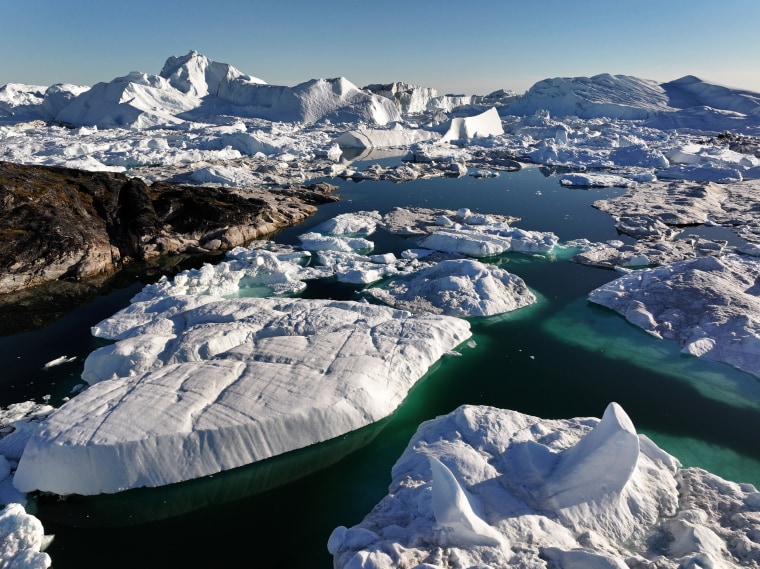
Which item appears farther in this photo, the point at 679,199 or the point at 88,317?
the point at 679,199

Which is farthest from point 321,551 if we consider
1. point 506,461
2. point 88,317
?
point 88,317

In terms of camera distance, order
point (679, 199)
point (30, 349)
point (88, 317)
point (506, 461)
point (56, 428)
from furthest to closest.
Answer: point (679, 199)
point (88, 317)
point (30, 349)
point (56, 428)
point (506, 461)

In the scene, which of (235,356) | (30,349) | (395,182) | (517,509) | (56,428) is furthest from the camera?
(395,182)

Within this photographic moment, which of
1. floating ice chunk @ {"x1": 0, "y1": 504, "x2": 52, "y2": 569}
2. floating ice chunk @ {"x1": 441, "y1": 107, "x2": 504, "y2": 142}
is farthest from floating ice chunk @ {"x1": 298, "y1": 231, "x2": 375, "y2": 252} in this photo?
floating ice chunk @ {"x1": 441, "y1": 107, "x2": 504, "y2": 142}

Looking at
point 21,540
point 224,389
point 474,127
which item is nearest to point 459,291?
point 224,389

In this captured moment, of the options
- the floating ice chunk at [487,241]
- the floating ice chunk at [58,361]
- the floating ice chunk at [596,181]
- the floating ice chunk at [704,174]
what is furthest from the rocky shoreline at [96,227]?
the floating ice chunk at [704,174]

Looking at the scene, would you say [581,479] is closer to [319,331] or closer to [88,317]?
[319,331]
